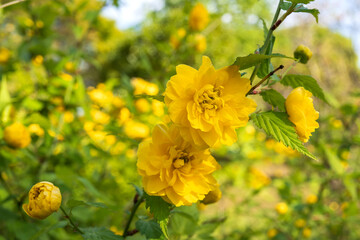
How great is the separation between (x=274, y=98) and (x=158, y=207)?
298mm

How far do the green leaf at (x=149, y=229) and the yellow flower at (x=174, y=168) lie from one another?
96 mm

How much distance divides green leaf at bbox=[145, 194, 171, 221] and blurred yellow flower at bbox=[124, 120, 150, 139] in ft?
2.66

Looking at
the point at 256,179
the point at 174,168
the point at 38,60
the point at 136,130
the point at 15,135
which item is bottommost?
the point at 256,179

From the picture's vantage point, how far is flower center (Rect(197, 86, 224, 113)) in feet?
1.62

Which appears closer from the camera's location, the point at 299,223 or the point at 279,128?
the point at 279,128

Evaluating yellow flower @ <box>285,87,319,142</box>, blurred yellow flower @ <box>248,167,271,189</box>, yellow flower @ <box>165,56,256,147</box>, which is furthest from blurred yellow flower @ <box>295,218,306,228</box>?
yellow flower @ <box>165,56,256,147</box>

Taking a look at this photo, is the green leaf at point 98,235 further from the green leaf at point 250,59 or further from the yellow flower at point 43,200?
the green leaf at point 250,59

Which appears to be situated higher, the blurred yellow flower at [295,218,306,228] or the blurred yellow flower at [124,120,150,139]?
the blurred yellow flower at [124,120,150,139]

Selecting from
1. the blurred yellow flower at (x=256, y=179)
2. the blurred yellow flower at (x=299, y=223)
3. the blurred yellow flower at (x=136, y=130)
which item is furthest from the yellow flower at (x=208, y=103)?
the blurred yellow flower at (x=256, y=179)

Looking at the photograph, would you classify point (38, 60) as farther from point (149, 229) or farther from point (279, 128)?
point (279, 128)

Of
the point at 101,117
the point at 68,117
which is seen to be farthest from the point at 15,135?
the point at 101,117

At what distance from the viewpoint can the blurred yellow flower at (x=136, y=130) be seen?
52.4 inches

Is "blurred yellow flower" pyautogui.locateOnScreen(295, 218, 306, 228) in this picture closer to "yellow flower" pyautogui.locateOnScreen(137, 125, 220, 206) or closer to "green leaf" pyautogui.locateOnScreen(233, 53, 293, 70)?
"yellow flower" pyautogui.locateOnScreen(137, 125, 220, 206)

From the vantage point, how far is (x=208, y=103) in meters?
0.50
